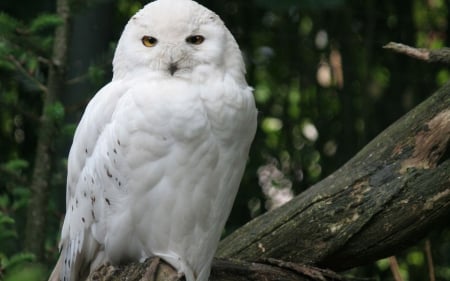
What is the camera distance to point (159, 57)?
8.86ft

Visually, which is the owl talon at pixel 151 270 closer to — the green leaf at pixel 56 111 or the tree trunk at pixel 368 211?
the tree trunk at pixel 368 211

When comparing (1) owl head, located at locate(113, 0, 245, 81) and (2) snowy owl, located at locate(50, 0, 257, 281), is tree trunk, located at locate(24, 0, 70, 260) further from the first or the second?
(1) owl head, located at locate(113, 0, 245, 81)

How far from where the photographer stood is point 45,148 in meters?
3.70

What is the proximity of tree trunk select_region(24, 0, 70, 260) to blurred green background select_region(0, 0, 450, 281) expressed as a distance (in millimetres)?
321

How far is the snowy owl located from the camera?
2.67 metres

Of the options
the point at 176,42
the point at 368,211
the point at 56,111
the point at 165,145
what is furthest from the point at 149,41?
the point at 368,211

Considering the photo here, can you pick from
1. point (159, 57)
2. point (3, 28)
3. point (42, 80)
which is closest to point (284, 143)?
point (42, 80)

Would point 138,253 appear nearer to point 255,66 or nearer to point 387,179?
point 387,179

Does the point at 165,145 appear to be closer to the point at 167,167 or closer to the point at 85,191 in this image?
the point at 167,167

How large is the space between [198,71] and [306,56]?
2.39m

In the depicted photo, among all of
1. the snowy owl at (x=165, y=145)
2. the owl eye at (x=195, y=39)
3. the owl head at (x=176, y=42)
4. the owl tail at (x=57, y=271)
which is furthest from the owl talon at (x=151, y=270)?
the owl eye at (x=195, y=39)

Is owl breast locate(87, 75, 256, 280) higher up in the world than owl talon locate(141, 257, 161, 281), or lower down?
higher up

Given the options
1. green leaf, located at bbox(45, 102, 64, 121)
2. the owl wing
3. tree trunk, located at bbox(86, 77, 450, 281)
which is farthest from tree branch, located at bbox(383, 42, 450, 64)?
green leaf, located at bbox(45, 102, 64, 121)

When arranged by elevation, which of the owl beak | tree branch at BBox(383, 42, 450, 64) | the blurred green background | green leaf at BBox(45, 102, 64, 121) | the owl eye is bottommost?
the blurred green background
